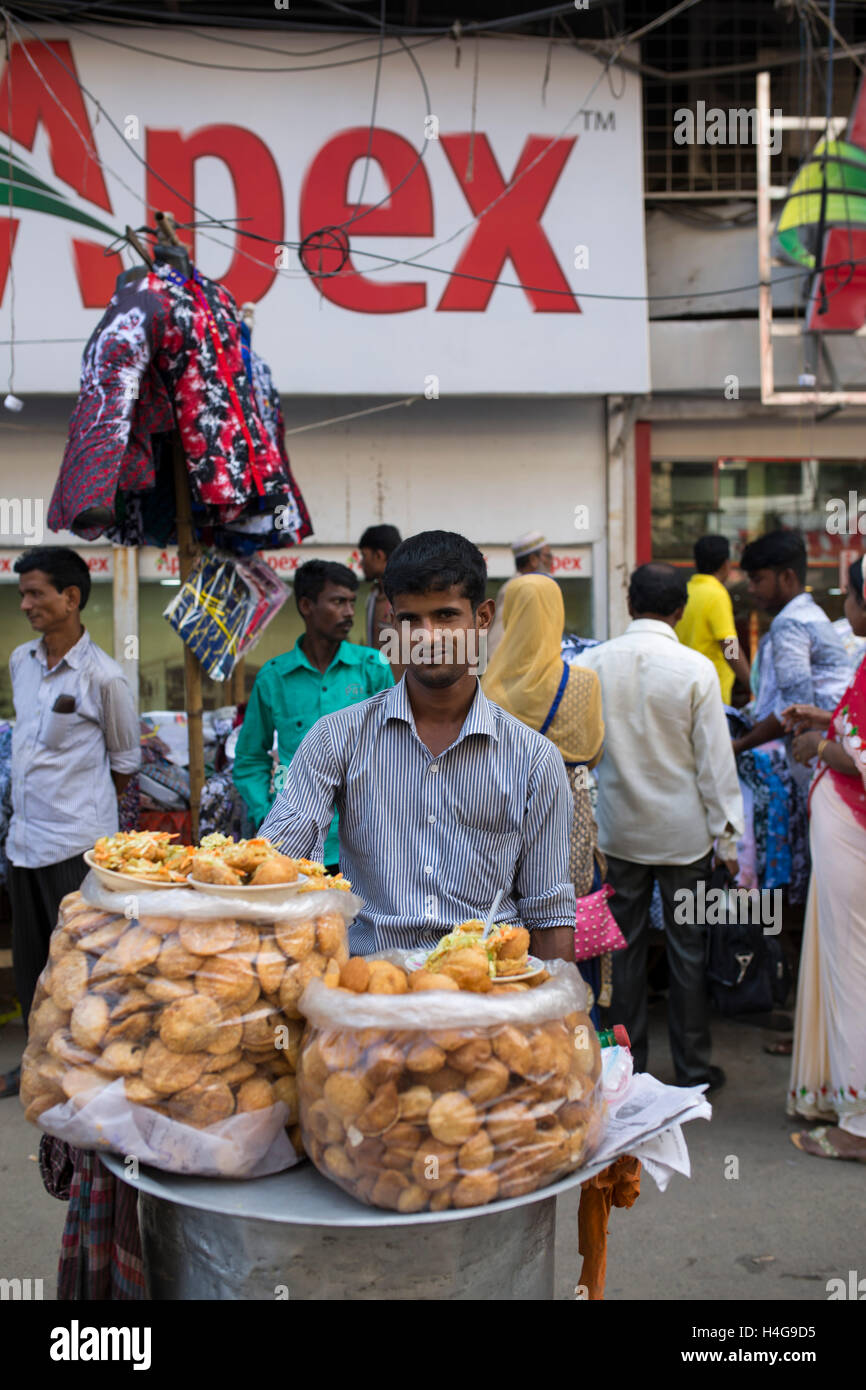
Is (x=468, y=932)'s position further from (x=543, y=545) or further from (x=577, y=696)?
(x=543, y=545)

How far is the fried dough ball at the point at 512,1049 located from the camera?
4.77ft

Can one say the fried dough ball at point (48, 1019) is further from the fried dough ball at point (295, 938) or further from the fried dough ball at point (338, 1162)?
the fried dough ball at point (338, 1162)

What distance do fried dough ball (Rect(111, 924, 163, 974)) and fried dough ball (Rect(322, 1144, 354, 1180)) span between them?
0.37m

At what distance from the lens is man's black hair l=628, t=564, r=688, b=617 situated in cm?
433

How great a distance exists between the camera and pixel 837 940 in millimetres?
3801

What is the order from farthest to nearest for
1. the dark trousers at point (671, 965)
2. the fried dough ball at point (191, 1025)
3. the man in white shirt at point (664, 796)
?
the dark trousers at point (671, 965) → the man in white shirt at point (664, 796) → the fried dough ball at point (191, 1025)

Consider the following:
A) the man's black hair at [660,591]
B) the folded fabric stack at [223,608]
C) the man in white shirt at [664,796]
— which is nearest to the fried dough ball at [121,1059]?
the folded fabric stack at [223,608]

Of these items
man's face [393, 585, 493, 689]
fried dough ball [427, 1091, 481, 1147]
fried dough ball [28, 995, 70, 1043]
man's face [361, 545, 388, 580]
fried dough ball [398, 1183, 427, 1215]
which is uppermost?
man's face [361, 545, 388, 580]

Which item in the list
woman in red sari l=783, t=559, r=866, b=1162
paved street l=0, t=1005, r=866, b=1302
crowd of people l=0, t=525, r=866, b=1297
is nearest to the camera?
paved street l=0, t=1005, r=866, b=1302

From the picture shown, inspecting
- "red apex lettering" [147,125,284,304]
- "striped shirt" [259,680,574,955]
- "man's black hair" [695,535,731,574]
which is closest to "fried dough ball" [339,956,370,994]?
"striped shirt" [259,680,574,955]

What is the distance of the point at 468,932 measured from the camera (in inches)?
66.8

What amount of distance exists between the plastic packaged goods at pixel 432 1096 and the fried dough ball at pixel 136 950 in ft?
0.83

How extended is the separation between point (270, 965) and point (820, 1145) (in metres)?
3.13

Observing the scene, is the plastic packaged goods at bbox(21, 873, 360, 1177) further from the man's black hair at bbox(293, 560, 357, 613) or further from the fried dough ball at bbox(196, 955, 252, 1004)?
the man's black hair at bbox(293, 560, 357, 613)
